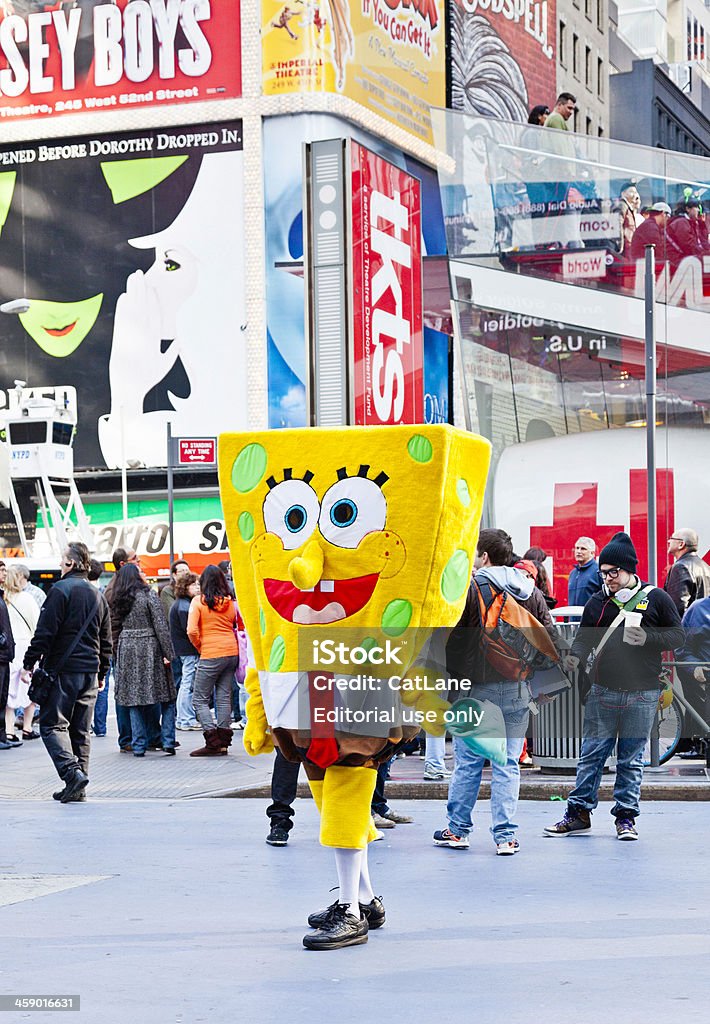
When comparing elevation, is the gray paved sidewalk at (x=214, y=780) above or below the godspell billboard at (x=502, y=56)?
below

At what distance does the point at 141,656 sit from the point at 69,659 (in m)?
2.62

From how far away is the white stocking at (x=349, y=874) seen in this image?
6012mm

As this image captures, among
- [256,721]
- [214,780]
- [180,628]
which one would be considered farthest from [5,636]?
[256,721]

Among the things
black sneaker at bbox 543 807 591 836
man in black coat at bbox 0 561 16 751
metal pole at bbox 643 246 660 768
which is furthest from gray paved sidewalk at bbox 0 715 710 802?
black sneaker at bbox 543 807 591 836

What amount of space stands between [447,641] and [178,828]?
115 inches

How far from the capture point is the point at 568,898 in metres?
7.00

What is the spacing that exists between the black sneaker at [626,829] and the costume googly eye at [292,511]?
3.48 m

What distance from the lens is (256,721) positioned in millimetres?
6293

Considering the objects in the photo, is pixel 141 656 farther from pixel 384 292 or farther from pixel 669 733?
pixel 669 733

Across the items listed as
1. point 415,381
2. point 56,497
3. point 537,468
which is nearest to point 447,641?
point 415,381

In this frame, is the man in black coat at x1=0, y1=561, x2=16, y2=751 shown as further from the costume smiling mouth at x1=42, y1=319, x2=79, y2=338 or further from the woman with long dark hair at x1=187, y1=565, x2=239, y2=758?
the costume smiling mouth at x1=42, y1=319, x2=79, y2=338

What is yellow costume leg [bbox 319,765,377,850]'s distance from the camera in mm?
5941

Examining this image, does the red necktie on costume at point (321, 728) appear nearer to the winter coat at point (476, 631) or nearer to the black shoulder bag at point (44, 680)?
the winter coat at point (476, 631)

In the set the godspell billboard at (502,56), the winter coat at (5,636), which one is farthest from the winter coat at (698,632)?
the godspell billboard at (502,56)
